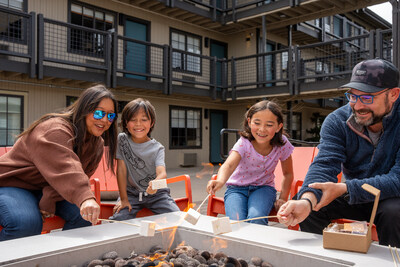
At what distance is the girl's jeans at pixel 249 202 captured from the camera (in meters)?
2.51

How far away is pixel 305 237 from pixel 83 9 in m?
10.5

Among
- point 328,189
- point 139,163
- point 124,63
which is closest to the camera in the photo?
point 328,189

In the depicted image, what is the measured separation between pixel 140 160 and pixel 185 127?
415 inches

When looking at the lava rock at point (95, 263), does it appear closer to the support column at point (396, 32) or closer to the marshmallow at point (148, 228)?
the marshmallow at point (148, 228)

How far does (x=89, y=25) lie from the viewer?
10.6 meters

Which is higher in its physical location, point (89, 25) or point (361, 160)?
point (89, 25)

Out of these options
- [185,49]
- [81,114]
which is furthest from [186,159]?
[81,114]

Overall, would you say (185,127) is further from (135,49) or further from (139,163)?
(139,163)

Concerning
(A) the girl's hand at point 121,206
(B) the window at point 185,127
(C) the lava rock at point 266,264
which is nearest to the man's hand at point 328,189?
(C) the lava rock at point 266,264

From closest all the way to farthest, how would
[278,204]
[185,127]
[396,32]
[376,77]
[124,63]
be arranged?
[376,77] < [278,204] < [396,32] < [124,63] < [185,127]

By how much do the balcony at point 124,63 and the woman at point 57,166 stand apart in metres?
6.56

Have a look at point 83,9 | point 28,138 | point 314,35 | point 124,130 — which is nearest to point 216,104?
point 314,35

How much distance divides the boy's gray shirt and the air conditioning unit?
9824 millimetres

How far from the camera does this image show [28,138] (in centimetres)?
220
